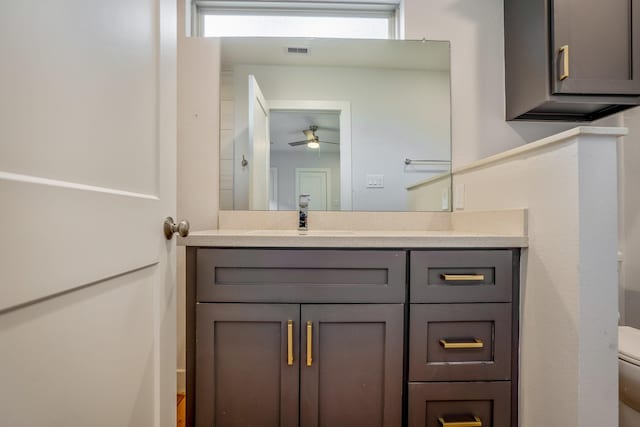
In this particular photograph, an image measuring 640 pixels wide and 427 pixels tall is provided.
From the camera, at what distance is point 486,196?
1.35 metres

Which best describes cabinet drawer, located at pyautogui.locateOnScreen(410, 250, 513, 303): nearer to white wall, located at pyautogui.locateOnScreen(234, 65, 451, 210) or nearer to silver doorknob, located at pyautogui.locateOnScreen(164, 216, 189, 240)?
white wall, located at pyautogui.locateOnScreen(234, 65, 451, 210)

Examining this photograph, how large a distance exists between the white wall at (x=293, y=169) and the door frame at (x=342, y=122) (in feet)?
0.09

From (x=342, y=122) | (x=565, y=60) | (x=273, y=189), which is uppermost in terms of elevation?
(x=565, y=60)

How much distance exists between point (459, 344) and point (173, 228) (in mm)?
988

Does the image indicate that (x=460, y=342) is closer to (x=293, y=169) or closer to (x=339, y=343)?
(x=339, y=343)

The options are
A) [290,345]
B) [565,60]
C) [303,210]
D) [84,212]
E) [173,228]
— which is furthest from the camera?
[303,210]

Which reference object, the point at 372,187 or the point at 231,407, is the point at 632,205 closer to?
the point at 372,187

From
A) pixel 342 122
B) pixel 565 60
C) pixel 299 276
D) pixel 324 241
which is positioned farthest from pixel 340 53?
pixel 299 276

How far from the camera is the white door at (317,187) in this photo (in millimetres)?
1605

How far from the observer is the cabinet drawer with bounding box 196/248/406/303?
1.05 metres

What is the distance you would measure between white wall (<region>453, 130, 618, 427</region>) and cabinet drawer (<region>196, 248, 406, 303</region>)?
1.54 feet

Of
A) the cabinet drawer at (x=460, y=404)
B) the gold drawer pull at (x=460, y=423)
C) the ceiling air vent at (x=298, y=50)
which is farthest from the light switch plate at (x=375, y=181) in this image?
the gold drawer pull at (x=460, y=423)

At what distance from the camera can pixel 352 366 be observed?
3.43 ft

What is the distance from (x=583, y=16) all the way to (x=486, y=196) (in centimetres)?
81
